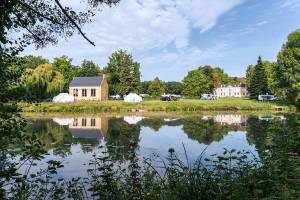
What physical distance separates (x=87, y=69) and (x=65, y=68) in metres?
4.79

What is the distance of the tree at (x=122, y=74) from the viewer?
61.1 m

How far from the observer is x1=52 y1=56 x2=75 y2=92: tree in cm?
6631

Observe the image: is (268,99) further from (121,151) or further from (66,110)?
(121,151)

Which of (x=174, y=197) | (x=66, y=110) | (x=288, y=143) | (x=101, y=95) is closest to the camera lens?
(x=174, y=197)

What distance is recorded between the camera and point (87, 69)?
7038 centimetres

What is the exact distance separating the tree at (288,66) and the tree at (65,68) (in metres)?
37.0

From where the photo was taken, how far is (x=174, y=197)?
3.98 meters

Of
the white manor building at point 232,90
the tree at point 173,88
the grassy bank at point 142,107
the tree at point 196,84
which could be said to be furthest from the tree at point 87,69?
the white manor building at point 232,90

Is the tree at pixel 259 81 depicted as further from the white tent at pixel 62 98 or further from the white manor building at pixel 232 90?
the white manor building at pixel 232 90

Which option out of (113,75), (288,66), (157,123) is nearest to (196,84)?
(113,75)

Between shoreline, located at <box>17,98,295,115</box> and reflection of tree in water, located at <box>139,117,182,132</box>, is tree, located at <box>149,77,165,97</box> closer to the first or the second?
shoreline, located at <box>17,98,295,115</box>

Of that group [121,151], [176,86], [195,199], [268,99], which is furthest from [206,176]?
[176,86]

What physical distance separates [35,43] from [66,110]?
36739mm

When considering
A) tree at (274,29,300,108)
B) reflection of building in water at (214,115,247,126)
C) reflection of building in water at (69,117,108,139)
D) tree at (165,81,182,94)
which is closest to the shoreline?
tree at (274,29,300,108)
